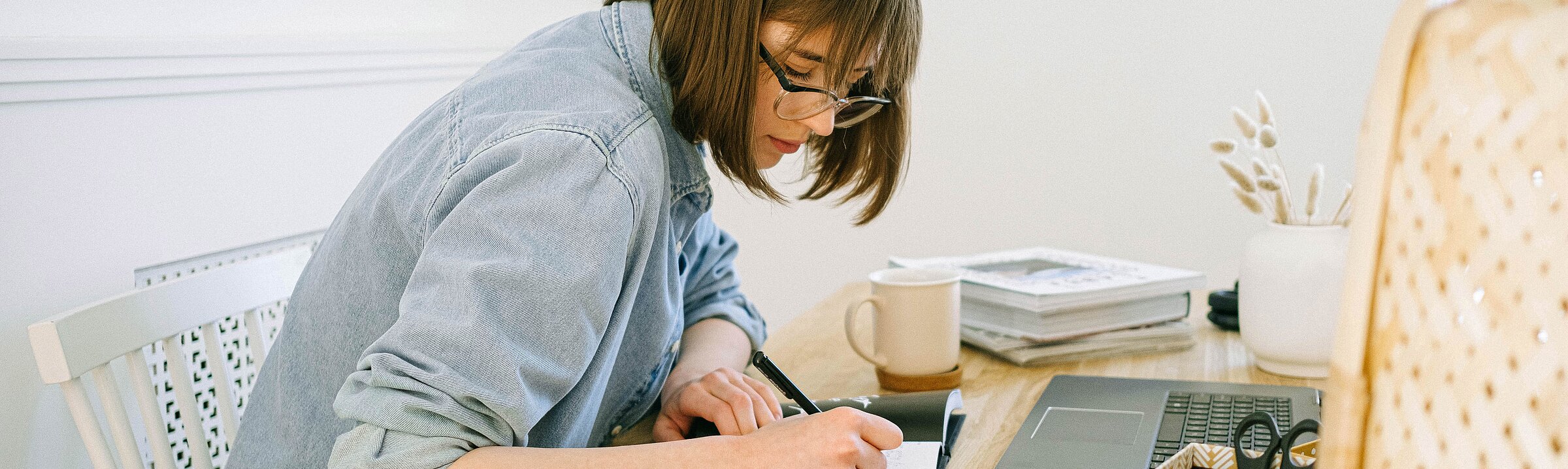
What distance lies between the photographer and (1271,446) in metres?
0.70

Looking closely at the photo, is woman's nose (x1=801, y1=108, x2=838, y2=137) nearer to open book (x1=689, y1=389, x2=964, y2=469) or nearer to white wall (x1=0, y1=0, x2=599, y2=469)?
open book (x1=689, y1=389, x2=964, y2=469)

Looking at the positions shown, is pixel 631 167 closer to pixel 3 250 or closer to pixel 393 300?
pixel 393 300

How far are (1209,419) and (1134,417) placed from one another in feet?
0.19

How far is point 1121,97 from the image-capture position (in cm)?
237

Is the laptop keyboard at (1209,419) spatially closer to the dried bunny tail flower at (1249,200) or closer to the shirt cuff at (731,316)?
the dried bunny tail flower at (1249,200)

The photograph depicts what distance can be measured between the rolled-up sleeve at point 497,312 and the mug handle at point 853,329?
0.41 metres

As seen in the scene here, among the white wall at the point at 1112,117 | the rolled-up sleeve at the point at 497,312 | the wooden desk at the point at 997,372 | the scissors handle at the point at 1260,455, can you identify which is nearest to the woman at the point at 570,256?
the rolled-up sleeve at the point at 497,312

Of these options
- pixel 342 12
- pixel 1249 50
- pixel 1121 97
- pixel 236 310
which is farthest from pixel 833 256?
pixel 236 310

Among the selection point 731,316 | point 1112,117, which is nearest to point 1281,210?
point 731,316

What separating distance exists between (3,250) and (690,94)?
2.54 feet

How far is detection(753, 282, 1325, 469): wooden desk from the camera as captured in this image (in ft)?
3.08

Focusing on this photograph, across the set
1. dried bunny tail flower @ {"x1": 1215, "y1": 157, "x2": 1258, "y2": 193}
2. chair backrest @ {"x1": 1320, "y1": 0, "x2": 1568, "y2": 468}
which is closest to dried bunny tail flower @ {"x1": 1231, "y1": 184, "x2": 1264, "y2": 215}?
dried bunny tail flower @ {"x1": 1215, "y1": 157, "x2": 1258, "y2": 193}

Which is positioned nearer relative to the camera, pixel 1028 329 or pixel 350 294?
pixel 350 294

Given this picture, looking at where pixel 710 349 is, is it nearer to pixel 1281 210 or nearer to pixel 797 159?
pixel 797 159
